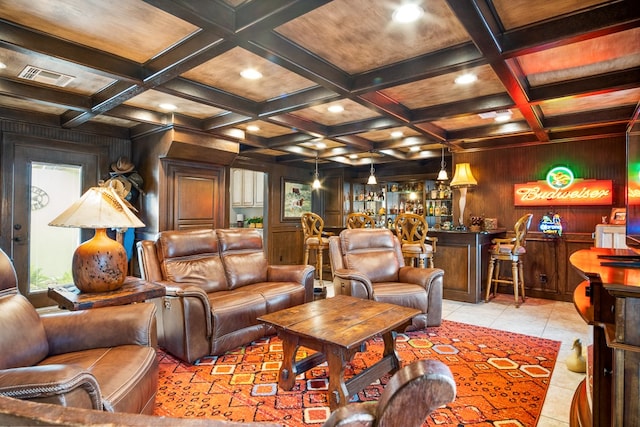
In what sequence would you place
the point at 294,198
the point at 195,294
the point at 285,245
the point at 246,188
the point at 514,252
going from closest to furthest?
the point at 195,294 → the point at 514,252 → the point at 285,245 → the point at 246,188 → the point at 294,198

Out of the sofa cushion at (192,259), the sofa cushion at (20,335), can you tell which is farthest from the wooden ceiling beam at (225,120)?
the sofa cushion at (20,335)

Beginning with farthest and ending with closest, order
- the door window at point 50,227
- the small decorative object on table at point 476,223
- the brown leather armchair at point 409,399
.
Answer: the small decorative object on table at point 476,223 → the door window at point 50,227 → the brown leather armchair at point 409,399

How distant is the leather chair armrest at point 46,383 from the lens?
1055 mm

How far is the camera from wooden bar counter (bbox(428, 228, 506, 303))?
A: 4570 millimetres

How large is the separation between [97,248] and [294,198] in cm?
565

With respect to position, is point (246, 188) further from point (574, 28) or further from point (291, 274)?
point (574, 28)

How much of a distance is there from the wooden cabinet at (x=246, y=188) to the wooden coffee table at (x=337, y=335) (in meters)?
5.30

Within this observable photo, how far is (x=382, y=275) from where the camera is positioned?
3686 millimetres

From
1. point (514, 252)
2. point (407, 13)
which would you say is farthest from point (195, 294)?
point (514, 252)

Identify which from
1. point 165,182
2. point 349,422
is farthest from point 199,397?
point 165,182

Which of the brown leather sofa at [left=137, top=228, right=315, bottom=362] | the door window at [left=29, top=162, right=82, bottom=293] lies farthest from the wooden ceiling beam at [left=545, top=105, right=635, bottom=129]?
the door window at [left=29, top=162, right=82, bottom=293]

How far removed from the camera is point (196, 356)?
2592mm

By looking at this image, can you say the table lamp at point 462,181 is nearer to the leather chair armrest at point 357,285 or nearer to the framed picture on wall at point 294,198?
the leather chair armrest at point 357,285

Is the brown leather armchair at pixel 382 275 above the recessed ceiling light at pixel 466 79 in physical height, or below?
below
